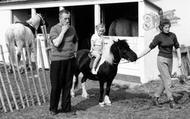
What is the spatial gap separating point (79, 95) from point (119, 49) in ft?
7.18

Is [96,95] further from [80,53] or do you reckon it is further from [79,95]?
[80,53]

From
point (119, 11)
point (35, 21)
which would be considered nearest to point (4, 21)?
point (35, 21)

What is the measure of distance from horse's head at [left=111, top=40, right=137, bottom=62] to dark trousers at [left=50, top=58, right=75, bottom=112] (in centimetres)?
102

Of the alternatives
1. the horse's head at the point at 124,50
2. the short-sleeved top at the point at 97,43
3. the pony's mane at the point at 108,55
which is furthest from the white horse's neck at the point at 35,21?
the horse's head at the point at 124,50

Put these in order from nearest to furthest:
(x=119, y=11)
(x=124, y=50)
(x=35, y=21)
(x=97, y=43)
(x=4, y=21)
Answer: (x=124, y=50) < (x=97, y=43) < (x=35, y=21) < (x=119, y=11) < (x=4, y=21)

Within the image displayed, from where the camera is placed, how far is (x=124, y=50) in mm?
7086

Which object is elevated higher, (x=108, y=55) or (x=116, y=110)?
(x=108, y=55)

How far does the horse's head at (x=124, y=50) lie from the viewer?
7.04 meters

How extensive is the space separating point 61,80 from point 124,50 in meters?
1.47

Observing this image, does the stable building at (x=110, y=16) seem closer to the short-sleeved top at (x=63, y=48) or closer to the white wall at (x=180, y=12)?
the white wall at (x=180, y=12)

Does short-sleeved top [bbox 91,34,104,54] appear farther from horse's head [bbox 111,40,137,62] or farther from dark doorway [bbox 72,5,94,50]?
dark doorway [bbox 72,5,94,50]

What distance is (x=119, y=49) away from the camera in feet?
23.4

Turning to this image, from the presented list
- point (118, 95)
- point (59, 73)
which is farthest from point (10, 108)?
point (118, 95)

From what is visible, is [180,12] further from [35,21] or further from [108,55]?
[35,21]
